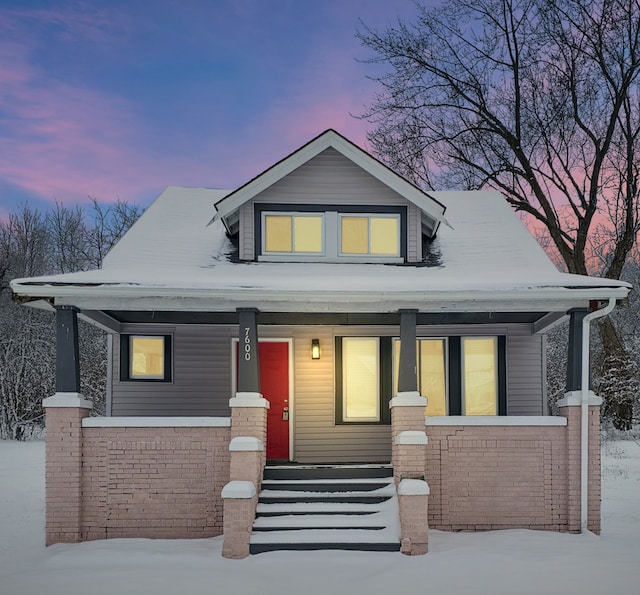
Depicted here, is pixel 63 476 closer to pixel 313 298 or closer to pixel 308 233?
pixel 313 298

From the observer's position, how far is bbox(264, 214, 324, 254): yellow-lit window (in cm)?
1248

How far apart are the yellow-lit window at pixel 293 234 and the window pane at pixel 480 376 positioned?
3475 mm

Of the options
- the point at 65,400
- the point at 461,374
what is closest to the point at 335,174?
the point at 461,374

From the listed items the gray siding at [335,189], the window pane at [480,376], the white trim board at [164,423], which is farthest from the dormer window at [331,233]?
the white trim board at [164,423]

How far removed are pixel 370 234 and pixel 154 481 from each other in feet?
18.8

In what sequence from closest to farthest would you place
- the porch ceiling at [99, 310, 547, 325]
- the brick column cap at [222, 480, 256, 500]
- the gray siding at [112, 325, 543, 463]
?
1. the brick column cap at [222, 480, 256, 500]
2. the porch ceiling at [99, 310, 547, 325]
3. the gray siding at [112, 325, 543, 463]

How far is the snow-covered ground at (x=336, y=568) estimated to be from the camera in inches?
298

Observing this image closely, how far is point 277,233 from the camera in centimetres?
1253

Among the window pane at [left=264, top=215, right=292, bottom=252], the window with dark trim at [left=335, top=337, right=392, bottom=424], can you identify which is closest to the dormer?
the window pane at [left=264, top=215, right=292, bottom=252]

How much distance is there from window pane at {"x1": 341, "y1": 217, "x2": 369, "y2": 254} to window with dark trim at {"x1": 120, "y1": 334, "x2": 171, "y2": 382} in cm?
379

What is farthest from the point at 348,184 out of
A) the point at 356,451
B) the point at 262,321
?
the point at 356,451

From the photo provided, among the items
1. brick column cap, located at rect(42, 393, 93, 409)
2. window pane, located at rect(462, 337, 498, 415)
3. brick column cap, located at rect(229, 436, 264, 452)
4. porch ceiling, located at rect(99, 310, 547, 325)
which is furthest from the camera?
window pane, located at rect(462, 337, 498, 415)

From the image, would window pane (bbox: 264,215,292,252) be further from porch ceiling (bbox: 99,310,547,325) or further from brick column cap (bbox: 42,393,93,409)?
brick column cap (bbox: 42,393,93,409)

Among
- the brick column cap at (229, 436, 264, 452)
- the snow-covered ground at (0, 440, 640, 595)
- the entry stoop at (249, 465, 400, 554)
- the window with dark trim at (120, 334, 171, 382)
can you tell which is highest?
the window with dark trim at (120, 334, 171, 382)
